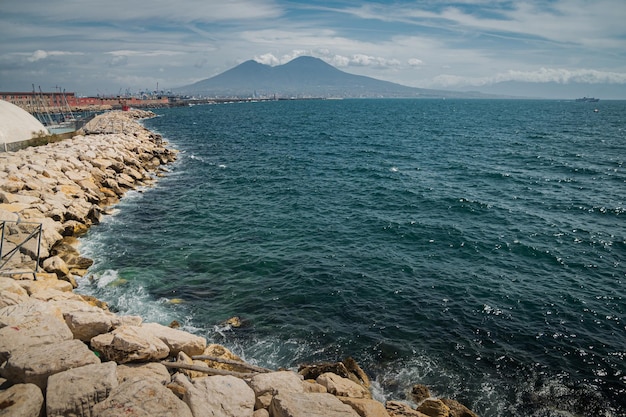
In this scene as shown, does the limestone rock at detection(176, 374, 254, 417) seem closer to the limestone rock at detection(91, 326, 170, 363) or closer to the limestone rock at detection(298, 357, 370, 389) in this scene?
the limestone rock at detection(91, 326, 170, 363)

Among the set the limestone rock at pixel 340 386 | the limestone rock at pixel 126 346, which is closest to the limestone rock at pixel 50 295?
the limestone rock at pixel 126 346

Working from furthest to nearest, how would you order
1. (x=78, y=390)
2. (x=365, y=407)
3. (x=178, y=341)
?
(x=178, y=341)
(x=365, y=407)
(x=78, y=390)

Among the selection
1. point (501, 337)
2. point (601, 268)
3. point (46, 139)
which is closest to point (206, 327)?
point (501, 337)

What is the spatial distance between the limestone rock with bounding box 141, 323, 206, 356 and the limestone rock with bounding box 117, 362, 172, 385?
1.35m

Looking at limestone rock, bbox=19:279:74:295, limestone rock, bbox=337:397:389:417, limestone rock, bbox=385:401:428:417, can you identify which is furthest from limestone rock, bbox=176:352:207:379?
limestone rock, bbox=19:279:74:295

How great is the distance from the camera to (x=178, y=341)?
11.9m

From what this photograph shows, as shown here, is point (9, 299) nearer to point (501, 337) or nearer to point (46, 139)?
point (501, 337)

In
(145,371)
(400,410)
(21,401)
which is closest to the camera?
(21,401)

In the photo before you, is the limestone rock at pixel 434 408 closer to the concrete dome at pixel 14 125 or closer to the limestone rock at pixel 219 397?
the limestone rock at pixel 219 397

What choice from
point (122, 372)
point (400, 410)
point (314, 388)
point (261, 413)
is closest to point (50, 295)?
point (122, 372)

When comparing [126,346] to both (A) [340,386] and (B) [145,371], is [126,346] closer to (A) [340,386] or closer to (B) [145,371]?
(B) [145,371]

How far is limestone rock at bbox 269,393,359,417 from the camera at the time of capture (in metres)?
8.45

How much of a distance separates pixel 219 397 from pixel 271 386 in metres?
1.45

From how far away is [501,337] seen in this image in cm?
1556
